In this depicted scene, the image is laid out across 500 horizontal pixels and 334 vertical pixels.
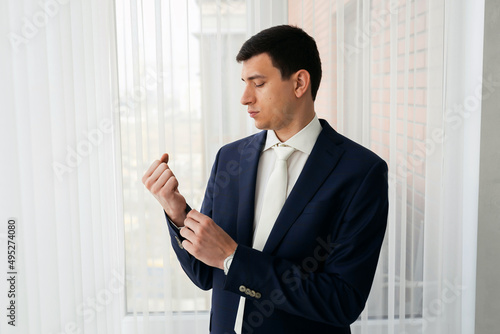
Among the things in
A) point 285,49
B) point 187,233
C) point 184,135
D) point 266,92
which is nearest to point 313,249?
point 187,233

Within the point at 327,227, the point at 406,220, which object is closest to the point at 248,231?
the point at 327,227

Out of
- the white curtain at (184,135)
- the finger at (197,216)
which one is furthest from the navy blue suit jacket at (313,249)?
the white curtain at (184,135)

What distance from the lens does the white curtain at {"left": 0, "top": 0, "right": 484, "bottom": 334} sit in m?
1.86

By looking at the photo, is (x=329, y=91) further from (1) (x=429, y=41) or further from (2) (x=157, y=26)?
(2) (x=157, y=26)

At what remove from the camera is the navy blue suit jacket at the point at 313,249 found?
1.15 m

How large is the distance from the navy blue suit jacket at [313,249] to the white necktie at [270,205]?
0.02 m

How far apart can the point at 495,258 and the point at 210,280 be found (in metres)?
1.39

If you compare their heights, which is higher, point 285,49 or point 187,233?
point 285,49

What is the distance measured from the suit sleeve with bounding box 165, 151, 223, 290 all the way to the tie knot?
0.22 m

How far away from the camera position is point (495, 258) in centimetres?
209

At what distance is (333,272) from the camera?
46.2 inches

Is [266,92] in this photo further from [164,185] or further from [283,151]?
[164,185]

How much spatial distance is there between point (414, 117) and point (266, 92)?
1.07 meters

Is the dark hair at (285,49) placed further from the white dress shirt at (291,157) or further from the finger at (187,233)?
the finger at (187,233)
